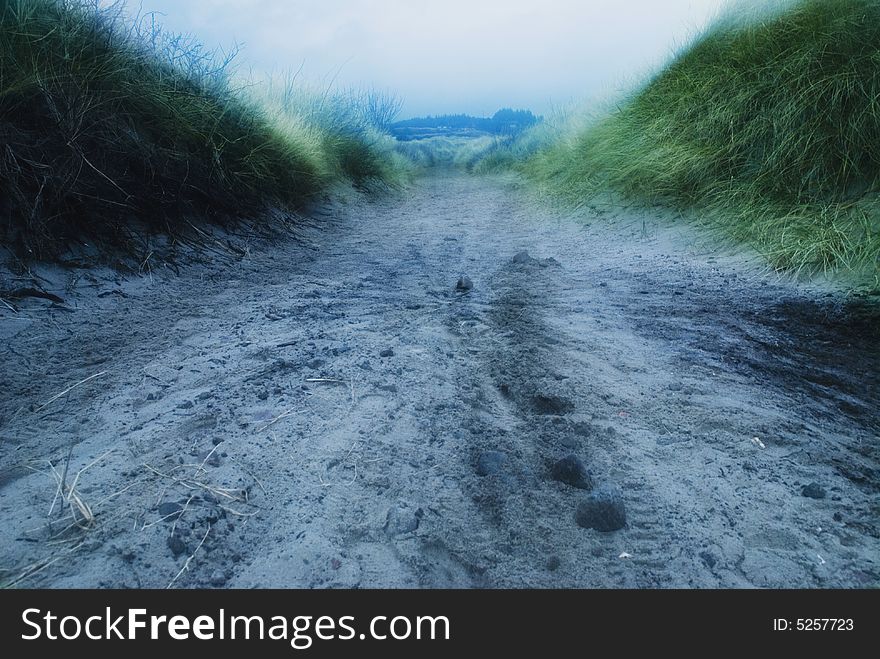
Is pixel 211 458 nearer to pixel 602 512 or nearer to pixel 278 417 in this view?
pixel 278 417

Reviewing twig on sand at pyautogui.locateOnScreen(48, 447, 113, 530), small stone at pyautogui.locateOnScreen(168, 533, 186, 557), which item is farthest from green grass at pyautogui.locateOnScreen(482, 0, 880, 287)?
twig on sand at pyautogui.locateOnScreen(48, 447, 113, 530)

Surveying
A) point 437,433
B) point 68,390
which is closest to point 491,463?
point 437,433

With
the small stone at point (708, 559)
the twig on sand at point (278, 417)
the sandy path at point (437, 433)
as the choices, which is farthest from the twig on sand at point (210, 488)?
the small stone at point (708, 559)

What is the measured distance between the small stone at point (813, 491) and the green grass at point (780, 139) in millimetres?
1662

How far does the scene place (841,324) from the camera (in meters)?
2.42

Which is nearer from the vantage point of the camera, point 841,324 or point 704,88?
point 841,324

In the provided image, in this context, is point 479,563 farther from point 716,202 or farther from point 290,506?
point 716,202

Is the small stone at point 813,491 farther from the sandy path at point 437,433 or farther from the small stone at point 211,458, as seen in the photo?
the small stone at point 211,458

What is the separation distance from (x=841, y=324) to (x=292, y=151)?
195 inches

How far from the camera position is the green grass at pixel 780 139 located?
3096mm

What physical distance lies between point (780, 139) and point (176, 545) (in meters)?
4.39

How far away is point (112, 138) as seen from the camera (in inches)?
123
